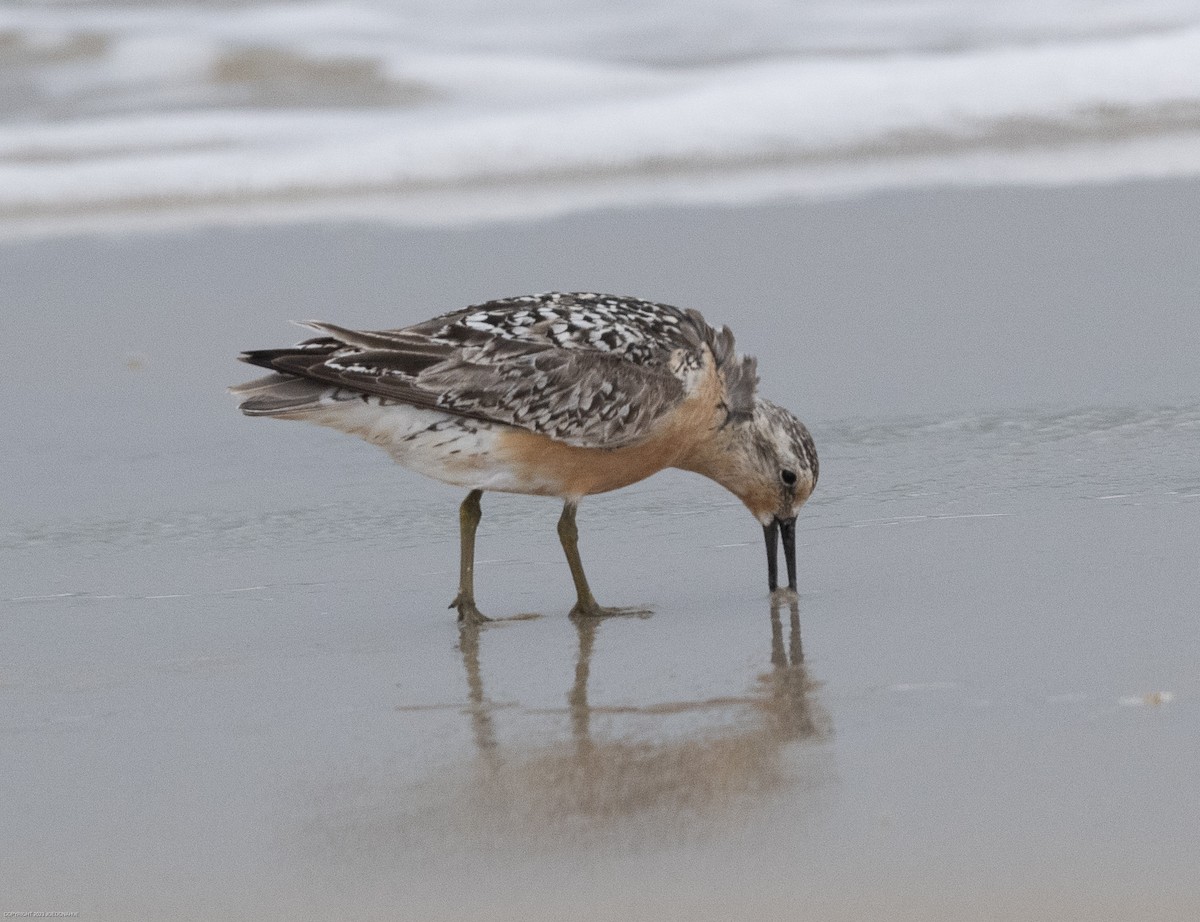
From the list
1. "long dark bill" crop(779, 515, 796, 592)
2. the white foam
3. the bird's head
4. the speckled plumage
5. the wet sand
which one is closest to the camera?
the wet sand

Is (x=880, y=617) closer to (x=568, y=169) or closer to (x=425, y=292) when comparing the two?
Result: (x=425, y=292)

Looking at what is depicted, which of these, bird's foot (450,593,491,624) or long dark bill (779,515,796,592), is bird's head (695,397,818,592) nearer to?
long dark bill (779,515,796,592)

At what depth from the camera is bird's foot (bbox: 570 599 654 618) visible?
17.7 ft

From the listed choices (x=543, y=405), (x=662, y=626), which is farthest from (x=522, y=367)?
(x=662, y=626)

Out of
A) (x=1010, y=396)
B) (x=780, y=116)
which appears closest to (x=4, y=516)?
(x=1010, y=396)

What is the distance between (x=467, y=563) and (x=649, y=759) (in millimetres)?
1735

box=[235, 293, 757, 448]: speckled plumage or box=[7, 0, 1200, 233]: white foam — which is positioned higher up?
box=[7, 0, 1200, 233]: white foam

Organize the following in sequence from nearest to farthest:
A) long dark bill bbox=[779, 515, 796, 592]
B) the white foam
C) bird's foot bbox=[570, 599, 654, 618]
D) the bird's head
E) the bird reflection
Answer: the bird reflection
bird's foot bbox=[570, 599, 654, 618]
long dark bill bbox=[779, 515, 796, 592]
the bird's head
the white foam

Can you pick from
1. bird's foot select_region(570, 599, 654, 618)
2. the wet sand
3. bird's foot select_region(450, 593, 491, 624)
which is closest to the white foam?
the wet sand

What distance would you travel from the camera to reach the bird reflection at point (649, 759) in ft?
12.5

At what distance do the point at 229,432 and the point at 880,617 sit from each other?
3345 millimetres

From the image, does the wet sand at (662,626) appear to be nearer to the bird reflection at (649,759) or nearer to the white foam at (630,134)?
the bird reflection at (649,759)

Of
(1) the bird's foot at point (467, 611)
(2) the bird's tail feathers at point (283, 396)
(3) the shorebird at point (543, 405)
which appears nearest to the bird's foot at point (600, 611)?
(3) the shorebird at point (543, 405)

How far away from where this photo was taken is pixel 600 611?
5426mm
